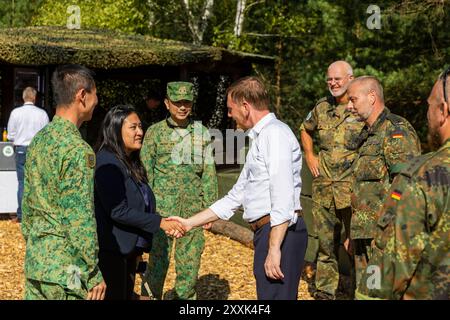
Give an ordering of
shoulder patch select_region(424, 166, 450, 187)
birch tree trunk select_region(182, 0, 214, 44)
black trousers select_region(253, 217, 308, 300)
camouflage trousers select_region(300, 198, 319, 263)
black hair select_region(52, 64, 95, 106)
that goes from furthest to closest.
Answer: birch tree trunk select_region(182, 0, 214, 44), camouflage trousers select_region(300, 198, 319, 263), black trousers select_region(253, 217, 308, 300), black hair select_region(52, 64, 95, 106), shoulder patch select_region(424, 166, 450, 187)

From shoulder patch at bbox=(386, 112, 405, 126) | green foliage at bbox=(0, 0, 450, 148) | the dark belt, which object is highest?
green foliage at bbox=(0, 0, 450, 148)

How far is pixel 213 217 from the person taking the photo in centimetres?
517

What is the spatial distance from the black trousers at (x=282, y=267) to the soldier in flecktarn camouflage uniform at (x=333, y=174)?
268cm

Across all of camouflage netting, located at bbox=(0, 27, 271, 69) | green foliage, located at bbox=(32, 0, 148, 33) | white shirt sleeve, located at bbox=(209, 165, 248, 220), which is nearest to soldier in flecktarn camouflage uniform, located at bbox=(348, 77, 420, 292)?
white shirt sleeve, located at bbox=(209, 165, 248, 220)

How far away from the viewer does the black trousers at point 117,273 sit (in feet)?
16.1

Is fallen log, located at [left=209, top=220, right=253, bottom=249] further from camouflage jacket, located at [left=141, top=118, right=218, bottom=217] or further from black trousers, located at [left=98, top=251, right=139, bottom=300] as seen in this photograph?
black trousers, located at [left=98, top=251, right=139, bottom=300]

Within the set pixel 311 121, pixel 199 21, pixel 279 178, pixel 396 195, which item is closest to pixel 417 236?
pixel 396 195

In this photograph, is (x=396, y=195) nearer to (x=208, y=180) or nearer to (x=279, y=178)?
(x=279, y=178)

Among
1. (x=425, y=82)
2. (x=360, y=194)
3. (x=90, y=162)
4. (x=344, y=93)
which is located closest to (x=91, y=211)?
(x=90, y=162)

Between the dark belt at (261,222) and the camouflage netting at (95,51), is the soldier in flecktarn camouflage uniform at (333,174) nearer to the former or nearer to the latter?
the dark belt at (261,222)

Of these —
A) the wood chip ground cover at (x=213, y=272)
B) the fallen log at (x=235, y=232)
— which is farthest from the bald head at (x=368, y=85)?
the fallen log at (x=235, y=232)

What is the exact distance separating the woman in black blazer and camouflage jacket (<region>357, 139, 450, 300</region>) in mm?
2363

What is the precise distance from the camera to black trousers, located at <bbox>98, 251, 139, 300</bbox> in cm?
492

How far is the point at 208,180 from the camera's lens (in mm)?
6852
